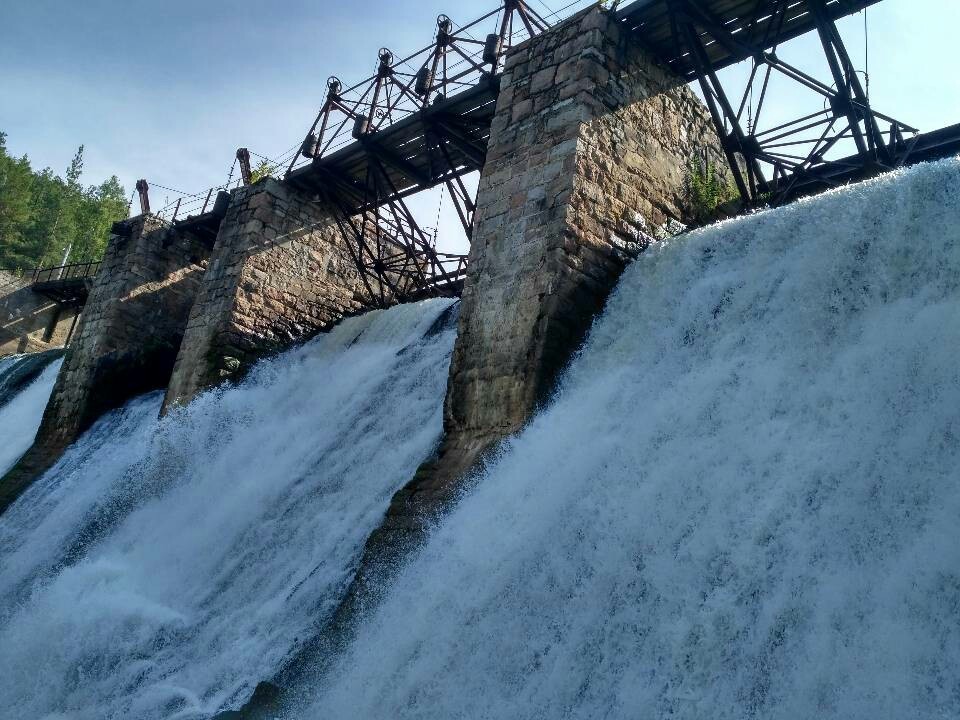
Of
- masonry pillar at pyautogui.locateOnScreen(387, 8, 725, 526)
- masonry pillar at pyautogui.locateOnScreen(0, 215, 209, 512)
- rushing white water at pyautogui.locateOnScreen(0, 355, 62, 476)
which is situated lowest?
rushing white water at pyautogui.locateOnScreen(0, 355, 62, 476)

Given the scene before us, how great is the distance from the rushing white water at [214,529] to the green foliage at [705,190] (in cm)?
267

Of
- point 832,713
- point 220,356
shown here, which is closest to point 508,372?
point 832,713

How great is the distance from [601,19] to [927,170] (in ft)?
11.4

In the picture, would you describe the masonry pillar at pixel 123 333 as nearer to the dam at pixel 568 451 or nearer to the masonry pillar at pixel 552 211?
the dam at pixel 568 451

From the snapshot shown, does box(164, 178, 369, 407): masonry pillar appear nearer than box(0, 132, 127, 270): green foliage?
Yes

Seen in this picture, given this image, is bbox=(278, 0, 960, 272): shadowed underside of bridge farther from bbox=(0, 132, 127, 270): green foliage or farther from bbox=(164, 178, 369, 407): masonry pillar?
bbox=(0, 132, 127, 270): green foliage

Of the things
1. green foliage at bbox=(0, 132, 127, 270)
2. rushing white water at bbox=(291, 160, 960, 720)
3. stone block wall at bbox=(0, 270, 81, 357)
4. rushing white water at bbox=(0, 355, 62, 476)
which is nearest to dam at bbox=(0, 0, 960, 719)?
rushing white water at bbox=(291, 160, 960, 720)

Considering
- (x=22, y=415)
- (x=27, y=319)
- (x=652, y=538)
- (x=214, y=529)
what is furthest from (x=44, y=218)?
(x=652, y=538)

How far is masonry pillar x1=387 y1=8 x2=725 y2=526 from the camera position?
6031mm

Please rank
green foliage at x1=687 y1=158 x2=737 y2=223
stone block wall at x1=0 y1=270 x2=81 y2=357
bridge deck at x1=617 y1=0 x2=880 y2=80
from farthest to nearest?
1. stone block wall at x1=0 y1=270 x2=81 y2=357
2. green foliage at x1=687 y1=158 x2=737 y2=223
3. bridge deck at x1=617 y1=0 x2=880 y2=80

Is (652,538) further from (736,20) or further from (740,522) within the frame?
(736,20)

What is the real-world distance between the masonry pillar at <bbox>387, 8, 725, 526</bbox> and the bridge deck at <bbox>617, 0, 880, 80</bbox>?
19 cm

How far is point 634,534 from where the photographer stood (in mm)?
3949

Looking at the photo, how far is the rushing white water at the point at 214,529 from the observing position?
17.7ft
